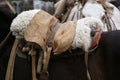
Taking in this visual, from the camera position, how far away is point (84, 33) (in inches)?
89.4

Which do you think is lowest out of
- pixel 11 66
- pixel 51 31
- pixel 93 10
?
pixel 93 10

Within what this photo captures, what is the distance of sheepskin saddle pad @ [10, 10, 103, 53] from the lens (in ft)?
7.37

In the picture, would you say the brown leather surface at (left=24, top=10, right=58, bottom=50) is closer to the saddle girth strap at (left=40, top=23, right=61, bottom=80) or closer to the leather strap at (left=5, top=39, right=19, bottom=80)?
the saddle girth strap at (left=40, top=23, right=61, bottom=80)

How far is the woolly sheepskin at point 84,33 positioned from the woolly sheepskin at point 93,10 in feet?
3.28

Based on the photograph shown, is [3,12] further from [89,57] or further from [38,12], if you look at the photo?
[89,57]

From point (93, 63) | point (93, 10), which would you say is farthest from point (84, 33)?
point (93, 10)

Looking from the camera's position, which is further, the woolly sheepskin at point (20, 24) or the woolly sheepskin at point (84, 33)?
the woolly sheepskin at point (20, 24)

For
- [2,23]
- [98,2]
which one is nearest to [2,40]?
[2,23]

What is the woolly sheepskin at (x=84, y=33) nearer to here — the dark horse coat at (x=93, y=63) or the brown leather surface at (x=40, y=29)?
the dark horse coat at (x=93, y=63)

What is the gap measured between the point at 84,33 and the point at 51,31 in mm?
239

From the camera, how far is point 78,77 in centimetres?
225

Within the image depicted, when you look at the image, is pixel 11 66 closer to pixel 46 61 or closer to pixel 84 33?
pixel 46 61

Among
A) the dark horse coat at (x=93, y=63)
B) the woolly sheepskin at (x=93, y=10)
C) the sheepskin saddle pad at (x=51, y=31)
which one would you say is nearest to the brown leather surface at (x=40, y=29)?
the sheepskin saddle pad at (x=51, y=31)

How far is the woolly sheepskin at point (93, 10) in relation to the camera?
339 cm
